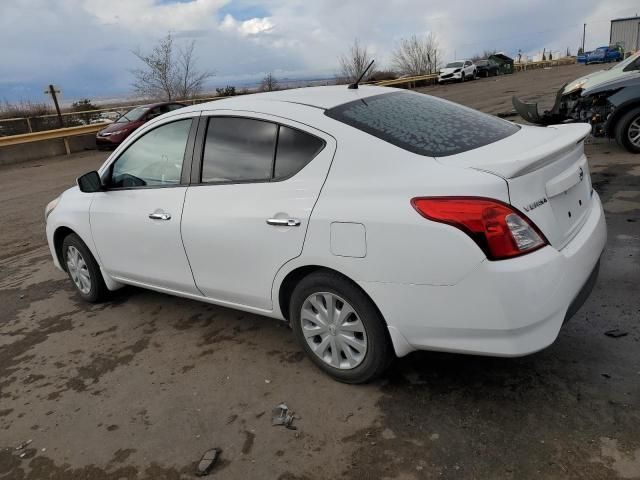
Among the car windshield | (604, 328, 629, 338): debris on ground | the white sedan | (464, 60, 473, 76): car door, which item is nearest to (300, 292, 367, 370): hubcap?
the white sedan

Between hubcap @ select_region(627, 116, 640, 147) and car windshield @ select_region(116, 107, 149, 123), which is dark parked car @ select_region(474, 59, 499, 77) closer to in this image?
car windshield @ select_region(116, 107, 149, 123)

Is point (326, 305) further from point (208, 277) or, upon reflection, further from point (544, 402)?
point (544, 402)

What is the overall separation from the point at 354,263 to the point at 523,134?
143 cm

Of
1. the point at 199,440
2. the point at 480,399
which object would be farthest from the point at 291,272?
the point at 480,399

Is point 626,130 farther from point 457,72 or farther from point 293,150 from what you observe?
point 457,72

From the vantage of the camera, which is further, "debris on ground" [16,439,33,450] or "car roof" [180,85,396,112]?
"car roof" [180,85,396,112]

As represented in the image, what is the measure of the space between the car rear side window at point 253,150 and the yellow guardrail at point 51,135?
1742 centimetres

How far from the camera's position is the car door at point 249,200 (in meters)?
3.00

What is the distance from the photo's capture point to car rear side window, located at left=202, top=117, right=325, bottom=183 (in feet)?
10.1

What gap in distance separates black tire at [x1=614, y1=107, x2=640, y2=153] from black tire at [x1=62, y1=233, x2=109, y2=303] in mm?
7801

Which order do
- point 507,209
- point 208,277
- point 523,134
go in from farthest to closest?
1. point 208,277
2. point 523,134
3. point 507,209

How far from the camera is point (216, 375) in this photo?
3.42 m

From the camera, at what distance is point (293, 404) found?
303cm

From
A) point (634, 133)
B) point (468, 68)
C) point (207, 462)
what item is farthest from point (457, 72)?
point (207, 462)
